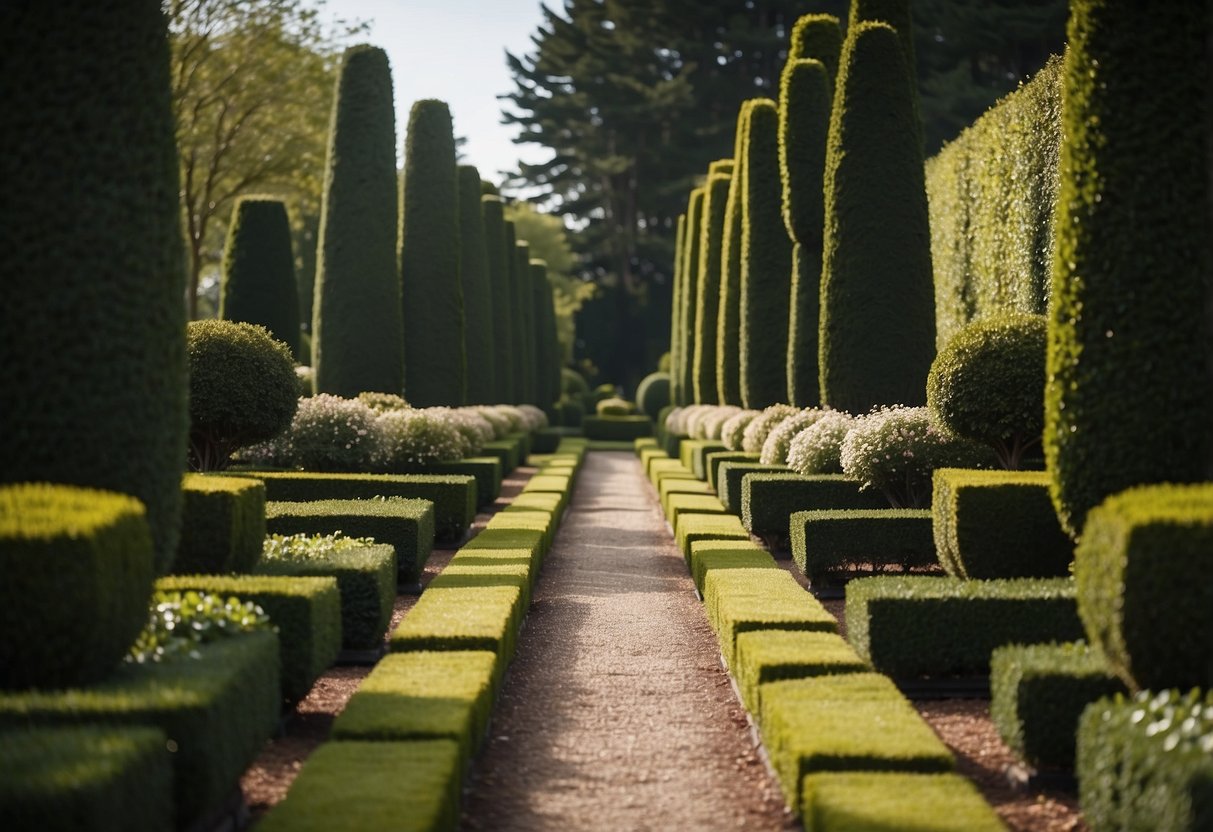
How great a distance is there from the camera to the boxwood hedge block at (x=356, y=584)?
836cm

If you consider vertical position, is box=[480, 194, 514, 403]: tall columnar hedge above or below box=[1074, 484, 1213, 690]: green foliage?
above

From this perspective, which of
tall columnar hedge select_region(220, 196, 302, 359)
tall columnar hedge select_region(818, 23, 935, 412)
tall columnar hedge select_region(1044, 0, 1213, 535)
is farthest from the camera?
tall columnar hedge select_region(220, 196, 302, 359)

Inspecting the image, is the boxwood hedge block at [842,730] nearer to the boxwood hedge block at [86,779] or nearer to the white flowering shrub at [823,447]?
the boxwood hedge block at [86,779]

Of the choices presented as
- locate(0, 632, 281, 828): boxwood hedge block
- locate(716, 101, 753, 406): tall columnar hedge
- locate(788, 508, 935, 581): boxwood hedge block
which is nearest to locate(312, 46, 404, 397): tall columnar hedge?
locate(716, 101, 753, 406): tall columnar hedge

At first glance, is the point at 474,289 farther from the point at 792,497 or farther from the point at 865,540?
the point at 865,540

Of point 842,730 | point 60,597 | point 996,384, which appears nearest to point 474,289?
point 996,384

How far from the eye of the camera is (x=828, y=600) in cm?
1178

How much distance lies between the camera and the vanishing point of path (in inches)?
232

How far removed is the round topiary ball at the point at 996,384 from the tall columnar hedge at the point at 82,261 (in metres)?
7.06

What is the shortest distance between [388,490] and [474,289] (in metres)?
15.8

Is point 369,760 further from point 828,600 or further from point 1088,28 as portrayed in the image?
point 828,600

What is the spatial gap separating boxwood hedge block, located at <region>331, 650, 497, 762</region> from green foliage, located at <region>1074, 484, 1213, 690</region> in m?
2.95

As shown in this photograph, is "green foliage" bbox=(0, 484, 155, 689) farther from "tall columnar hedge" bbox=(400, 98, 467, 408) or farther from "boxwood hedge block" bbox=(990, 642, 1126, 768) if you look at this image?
"tall columnar hedge" bbox=(400, 98, 467, 408)

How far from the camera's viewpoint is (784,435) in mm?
17562
